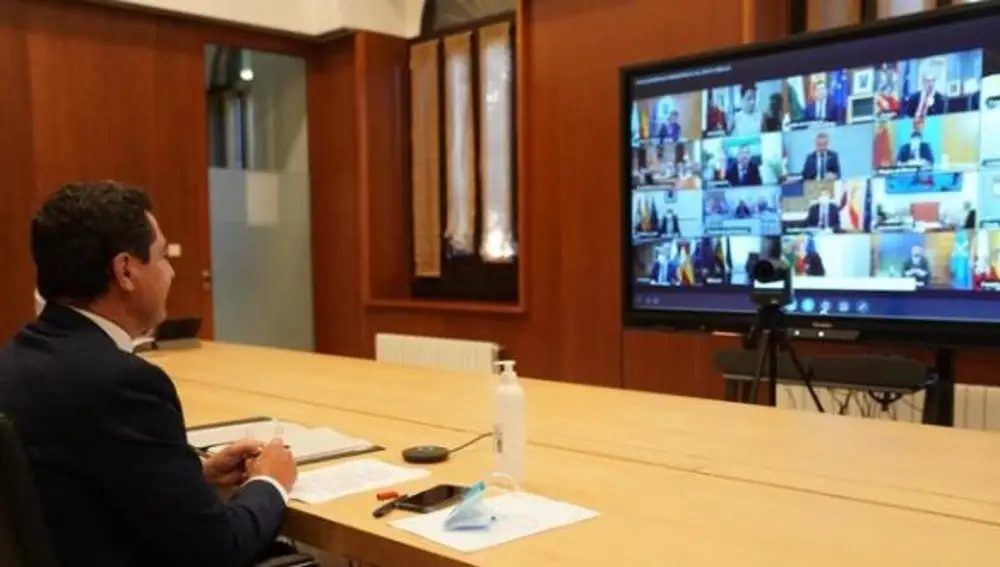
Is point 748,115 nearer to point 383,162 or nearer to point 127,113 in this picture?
point 383,162

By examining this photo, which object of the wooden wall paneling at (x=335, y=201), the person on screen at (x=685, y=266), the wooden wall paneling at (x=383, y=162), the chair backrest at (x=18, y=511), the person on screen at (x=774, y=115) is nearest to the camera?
the chair backrest at (x=18, y=511)

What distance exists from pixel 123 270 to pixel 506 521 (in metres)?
0.69

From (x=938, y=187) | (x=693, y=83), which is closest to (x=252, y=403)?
(x=693, y=83)

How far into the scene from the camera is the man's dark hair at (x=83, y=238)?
4.42 ft

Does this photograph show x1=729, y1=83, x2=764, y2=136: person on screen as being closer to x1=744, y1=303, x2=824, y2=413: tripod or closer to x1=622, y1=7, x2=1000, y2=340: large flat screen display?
x1=622, y1=7, x2=1000, y2=340: large flat screen display

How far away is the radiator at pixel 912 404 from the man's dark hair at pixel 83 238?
2071 millimetres

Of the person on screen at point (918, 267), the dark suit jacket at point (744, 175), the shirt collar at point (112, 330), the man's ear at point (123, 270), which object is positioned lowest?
the shirt collar at point (112, 330)

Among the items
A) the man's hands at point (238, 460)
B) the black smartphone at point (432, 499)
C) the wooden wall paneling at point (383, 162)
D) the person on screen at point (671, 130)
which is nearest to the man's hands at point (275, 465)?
the man's hands at point (238, 460)

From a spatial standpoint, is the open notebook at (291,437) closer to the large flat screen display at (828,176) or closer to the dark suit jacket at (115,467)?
the dark suit jacket at (115,467)

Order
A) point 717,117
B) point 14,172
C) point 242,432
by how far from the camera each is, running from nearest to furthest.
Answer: point 242,432, point 717,117, point 14,172

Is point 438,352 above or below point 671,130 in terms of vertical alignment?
below

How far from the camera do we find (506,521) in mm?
1277

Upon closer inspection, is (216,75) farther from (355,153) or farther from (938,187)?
(938,187)

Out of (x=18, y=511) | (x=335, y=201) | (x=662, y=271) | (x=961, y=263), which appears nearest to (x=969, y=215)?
(x=961, y=263)
